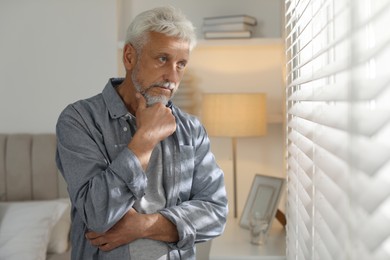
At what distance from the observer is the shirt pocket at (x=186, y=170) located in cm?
168

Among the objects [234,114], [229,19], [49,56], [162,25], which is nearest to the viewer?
[162,25]

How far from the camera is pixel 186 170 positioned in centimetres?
169

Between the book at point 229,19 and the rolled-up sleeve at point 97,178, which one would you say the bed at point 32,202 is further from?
the rolled-up sleeve at point 97,178

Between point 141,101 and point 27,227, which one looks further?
point 27,227

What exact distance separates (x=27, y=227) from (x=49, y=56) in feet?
3.41

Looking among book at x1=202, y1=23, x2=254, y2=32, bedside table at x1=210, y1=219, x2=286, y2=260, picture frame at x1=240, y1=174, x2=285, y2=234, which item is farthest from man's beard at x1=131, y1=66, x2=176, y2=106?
book at x1=202, y1=23, x2=254, y2=32

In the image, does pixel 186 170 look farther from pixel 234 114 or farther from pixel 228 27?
pixel 228 27

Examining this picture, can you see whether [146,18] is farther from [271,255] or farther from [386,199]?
[271,255]

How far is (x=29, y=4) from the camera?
327cm

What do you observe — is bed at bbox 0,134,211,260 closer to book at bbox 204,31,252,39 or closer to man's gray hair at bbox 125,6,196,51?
book at bbox 204,31,252,39

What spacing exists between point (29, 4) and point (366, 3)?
2.76 meters

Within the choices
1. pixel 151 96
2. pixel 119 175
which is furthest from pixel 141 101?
pixel 119 175

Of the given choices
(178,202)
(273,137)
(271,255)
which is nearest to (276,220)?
(273,137)

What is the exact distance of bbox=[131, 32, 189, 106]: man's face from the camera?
1.62 metres
